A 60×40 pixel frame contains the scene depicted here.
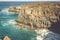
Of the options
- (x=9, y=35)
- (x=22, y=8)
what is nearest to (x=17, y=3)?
(x=22, y=8)

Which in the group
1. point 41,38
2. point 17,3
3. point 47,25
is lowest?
point 41,38

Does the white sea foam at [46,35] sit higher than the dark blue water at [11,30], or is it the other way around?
the dark blue water at [11,30]

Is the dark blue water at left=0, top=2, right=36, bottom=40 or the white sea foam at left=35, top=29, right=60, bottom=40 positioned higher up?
the dark blue water at left=0, top=2, right=36, bottom=40

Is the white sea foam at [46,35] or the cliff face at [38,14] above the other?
the cliff face at [38,14]

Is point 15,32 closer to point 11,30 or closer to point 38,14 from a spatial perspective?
point 11,30

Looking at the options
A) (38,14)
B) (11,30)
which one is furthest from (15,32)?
(38,14)

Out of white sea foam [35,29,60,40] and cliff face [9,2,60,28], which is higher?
cliff face [9,2,60,28]

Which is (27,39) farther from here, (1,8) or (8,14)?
(1,8)

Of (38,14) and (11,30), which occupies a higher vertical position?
(38,14)
